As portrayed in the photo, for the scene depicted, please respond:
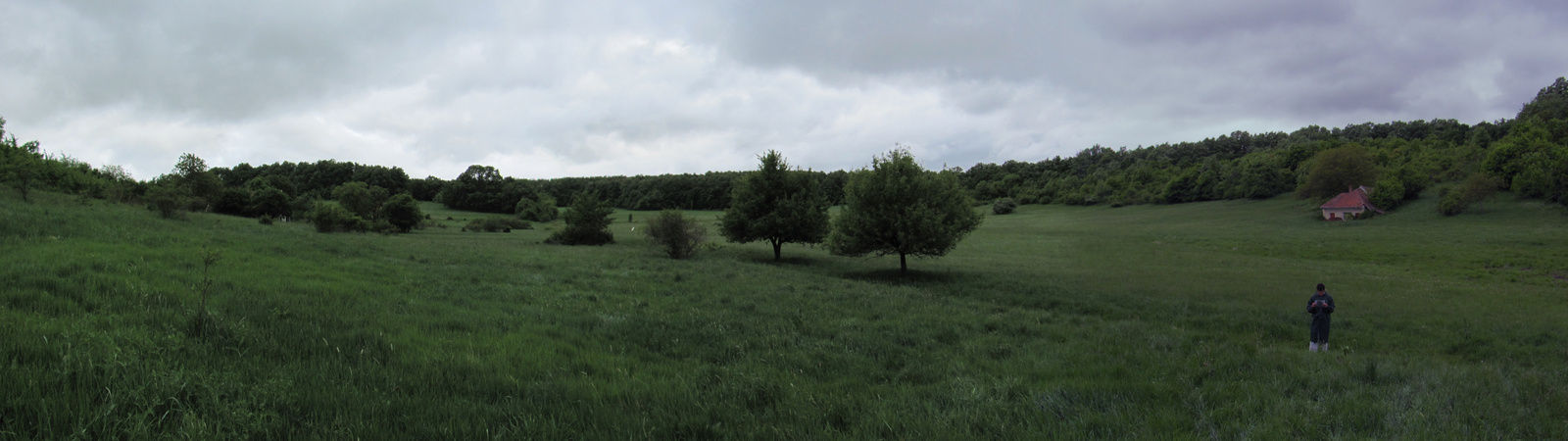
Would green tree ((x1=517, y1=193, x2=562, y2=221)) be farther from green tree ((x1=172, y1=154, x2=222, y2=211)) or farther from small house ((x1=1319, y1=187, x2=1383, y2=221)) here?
small house ((x1=1319, y1=187, x2=1383, y2=221))

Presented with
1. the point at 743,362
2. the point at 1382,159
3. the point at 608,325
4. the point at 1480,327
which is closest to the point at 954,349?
the point at 743,362

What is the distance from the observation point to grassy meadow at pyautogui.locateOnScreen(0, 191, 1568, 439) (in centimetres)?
380

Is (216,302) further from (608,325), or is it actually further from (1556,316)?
(1556,316)

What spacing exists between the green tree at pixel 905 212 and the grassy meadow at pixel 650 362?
7.67m

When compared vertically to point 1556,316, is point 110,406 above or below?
above

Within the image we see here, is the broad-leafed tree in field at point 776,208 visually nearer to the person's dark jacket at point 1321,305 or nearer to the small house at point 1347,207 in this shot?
the person's dark jacket at point 1321,305

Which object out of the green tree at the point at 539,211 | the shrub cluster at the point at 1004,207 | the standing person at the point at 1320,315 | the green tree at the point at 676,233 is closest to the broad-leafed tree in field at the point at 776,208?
the green tree at the point at 676,233

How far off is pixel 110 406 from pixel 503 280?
423 inches

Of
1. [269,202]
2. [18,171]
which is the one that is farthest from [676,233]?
[269,202]

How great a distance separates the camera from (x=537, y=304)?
32.0 feet

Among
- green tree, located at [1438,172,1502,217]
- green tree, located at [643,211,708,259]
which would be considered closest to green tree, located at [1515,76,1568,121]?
green tree, located at [1438,172,1502,217]

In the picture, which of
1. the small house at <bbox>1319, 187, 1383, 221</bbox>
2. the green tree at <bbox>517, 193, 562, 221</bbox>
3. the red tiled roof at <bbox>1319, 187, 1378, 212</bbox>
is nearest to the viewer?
the small house at <bbox>1319, 187, 1383, 221</bbox>

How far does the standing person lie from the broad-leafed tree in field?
21741 millimetres

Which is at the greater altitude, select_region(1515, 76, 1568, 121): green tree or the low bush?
select_region(1515, 76, 1568, 121): green tree
